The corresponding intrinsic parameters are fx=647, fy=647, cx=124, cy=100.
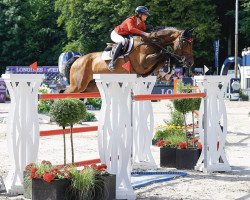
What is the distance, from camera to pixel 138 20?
1287 cm

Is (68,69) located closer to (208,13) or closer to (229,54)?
(208,13)

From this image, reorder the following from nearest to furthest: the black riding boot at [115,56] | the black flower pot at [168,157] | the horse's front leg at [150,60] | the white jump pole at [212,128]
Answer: the white jump pole at [212,128] < the black flower pot at [168,157] < the horse's front leg at [150,60] < the black riding boot at [115,56]


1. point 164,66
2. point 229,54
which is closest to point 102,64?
point 164,66

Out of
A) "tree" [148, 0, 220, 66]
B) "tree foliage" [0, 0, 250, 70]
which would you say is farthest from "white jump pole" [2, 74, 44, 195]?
"tree" [148, 0, 220, 66]

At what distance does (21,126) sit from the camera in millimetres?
7234

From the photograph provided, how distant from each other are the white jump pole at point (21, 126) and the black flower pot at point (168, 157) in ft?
9.83

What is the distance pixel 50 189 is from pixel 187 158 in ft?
12.2

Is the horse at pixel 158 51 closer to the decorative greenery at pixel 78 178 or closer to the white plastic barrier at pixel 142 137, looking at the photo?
the white plastic barrier at pixel 142 137

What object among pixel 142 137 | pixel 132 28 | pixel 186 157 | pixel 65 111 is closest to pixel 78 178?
pixel 65 111

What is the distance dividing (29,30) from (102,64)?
43.6m

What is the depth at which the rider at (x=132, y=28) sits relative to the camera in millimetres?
12734

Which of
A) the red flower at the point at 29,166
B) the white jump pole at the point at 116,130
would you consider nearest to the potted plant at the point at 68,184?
the red flower at the point at 29,166

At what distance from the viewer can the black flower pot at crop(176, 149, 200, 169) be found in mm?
9578

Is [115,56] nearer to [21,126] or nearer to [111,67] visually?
[111,67]
